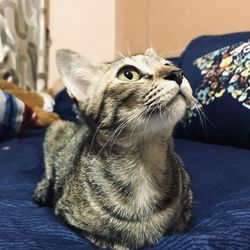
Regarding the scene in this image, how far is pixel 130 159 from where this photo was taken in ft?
2.88

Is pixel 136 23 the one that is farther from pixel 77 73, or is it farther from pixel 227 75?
pixel 77 73

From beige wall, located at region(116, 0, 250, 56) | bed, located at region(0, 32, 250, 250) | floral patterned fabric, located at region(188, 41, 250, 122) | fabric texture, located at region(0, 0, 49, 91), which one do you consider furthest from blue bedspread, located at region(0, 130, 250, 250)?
fabric texture, located at region(0, 0, 49, 91)

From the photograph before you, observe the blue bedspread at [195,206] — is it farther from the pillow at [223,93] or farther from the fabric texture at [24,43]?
the fabric texture at [24,43]

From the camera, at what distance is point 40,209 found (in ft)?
3.55

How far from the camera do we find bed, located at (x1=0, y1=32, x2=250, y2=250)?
82 cm

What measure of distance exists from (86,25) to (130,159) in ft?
6.84

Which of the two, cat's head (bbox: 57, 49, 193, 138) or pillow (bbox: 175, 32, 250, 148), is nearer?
cat's head (bbox: 57, 49, 193, 138)

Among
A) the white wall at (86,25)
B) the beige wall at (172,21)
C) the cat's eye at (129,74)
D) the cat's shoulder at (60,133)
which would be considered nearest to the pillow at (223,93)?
the beige wall at (172,21)

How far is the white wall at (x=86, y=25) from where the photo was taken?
2799 millimetres

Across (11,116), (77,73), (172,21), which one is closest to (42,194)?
(77,73)

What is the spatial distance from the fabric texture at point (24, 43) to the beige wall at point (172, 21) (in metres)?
0.50

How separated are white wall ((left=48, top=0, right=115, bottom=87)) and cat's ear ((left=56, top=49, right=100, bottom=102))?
6.01 ft

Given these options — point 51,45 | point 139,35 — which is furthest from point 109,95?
point 51,45

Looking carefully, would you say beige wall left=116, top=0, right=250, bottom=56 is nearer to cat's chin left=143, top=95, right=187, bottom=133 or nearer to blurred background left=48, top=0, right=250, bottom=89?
blurred background left=48, top=0, right=250, bottom=89
